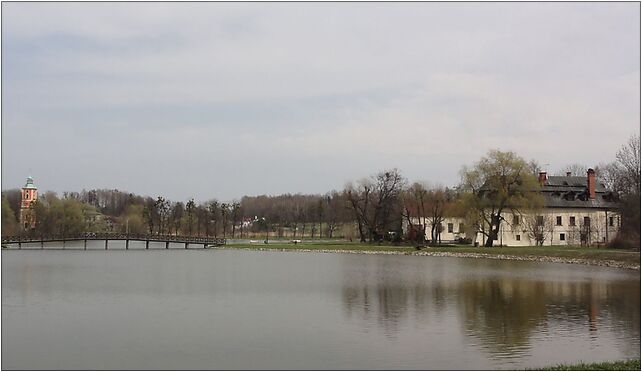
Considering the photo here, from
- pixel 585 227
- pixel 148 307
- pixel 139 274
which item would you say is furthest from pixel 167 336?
pixel 585 227

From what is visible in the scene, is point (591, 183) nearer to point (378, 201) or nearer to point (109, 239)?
point (378, 201)

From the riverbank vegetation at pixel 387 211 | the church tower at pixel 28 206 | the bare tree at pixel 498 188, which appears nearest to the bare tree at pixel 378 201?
the riverbank vegetation at pixel 387 211

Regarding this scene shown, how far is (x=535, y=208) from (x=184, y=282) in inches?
1445

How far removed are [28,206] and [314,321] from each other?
73876mm

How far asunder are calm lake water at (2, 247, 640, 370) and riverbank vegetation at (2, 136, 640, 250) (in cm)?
2417

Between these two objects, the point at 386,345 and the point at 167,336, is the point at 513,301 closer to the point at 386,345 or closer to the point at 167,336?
the point at 386,345

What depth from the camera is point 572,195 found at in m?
64.2

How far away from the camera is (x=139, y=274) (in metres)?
34.7

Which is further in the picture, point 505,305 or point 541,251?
point 541,251

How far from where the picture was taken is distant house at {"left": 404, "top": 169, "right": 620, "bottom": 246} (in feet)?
200

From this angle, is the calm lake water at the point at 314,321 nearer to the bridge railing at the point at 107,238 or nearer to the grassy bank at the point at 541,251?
the grassy bank at the point at 541,251

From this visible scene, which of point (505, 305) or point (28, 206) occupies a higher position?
point (28, 206)

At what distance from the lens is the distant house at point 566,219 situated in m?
60.8

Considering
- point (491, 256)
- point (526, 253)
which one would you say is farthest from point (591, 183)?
point (491, 256)
